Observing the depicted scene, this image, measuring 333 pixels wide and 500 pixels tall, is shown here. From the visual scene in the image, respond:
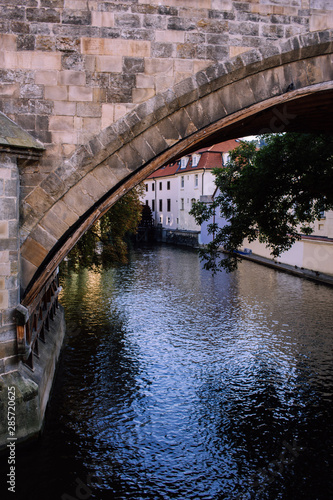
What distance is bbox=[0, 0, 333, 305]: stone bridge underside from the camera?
19.4ft

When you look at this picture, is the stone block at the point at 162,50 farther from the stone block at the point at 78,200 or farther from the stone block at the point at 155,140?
the stone block at the point at 78,200

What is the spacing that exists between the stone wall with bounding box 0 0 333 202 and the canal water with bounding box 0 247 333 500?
3.97m

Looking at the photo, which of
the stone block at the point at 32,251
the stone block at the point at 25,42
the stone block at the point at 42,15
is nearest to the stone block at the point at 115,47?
the stone block at the point at 42,15

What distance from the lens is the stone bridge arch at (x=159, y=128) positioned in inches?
233

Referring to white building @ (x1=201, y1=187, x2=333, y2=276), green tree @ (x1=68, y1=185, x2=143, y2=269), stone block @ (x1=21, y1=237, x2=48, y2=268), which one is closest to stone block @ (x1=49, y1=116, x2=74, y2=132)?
stone block @ (x1=21, y1=237, x2=48, y2=268)

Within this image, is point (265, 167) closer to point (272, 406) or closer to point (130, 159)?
point (272, 406)

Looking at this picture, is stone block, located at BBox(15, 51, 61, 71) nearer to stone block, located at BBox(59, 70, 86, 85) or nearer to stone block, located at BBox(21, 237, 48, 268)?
stone block, located at BBox(59, 70, 86, 85)

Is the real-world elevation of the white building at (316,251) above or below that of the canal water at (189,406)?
above

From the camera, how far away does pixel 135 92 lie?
6070mm

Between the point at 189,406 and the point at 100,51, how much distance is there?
5971mm

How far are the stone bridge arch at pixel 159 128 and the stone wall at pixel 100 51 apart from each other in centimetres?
15

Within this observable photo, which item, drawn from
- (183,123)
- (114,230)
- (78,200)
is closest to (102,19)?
(183,123)

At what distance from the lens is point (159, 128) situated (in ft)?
19.8

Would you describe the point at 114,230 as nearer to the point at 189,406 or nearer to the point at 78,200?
the point at 189,406
